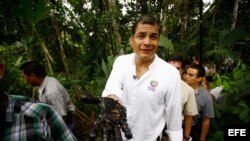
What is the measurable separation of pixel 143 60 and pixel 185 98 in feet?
3.85

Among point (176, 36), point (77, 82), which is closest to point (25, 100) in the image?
point (77, 82)

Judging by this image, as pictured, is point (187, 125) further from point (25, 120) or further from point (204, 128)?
point (25, 120)

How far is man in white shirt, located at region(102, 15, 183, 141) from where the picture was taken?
1.88 meters

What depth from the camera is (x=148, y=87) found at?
191 centimetres

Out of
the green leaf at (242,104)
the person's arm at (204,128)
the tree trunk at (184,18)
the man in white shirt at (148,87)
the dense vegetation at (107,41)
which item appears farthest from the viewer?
the tree trunk at (184,18)

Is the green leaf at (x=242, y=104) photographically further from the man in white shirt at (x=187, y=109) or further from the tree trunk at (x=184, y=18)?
the tree trunk at (x=184, y=18)

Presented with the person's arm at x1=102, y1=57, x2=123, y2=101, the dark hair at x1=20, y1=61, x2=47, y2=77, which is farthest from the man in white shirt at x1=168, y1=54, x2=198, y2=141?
the dark hair at x1=20, y1=61, x2=47, y2=77

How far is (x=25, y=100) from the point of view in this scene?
1.29 meters

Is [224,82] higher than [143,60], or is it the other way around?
[143,60]

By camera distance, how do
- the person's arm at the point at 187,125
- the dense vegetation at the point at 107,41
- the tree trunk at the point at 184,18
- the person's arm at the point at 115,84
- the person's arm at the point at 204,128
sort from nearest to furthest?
the person's arm at the point at 115,84 < the person's arm at the point at 187,125 < the person's arm at the point at 204,128 < the dense vegetation at the point at 107,41 < the tree trunk at the point at 184,18

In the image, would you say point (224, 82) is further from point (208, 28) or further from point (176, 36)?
point (176, 36)

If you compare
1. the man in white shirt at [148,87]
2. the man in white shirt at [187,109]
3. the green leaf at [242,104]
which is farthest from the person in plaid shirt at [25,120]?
the green leaf at [242,104]

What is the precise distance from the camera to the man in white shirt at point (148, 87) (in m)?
1.88

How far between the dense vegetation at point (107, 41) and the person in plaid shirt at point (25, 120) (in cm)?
205
